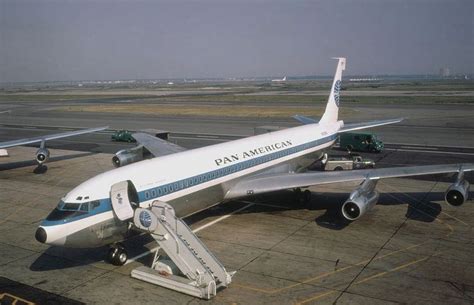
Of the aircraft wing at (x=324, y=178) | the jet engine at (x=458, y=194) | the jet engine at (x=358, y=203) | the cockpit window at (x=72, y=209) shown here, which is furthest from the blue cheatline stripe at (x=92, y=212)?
the jet engine at (x=458, y=194)

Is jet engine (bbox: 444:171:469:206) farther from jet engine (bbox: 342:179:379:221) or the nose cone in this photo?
the nose cone

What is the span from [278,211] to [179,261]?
1223 cm

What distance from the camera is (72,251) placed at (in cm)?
2209

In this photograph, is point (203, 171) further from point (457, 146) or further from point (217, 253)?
point (457, 146)

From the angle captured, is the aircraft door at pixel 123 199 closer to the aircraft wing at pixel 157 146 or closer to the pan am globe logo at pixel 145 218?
the pan am globe logo at pixel 145 218

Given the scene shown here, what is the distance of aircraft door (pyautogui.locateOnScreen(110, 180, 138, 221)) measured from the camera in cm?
1847

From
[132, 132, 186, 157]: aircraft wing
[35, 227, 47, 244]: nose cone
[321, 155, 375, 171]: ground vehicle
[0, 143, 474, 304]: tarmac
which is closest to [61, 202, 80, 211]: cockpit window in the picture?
[35, 227, 47, 244]: nose cone

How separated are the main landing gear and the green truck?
3867 centimetres

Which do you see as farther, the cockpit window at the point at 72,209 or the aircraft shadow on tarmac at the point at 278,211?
the aircraft shadow on tarmac at the point at 278,211

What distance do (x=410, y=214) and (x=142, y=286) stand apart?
59.7ft

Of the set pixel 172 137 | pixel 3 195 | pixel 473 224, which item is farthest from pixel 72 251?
pixel 172 137

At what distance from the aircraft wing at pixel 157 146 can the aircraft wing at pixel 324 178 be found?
9.82m

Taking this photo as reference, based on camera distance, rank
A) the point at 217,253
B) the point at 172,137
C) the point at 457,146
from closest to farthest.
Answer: the point at 217,253
the point at 457,146
the point at 172,137

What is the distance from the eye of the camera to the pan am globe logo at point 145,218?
1788 centimetres
